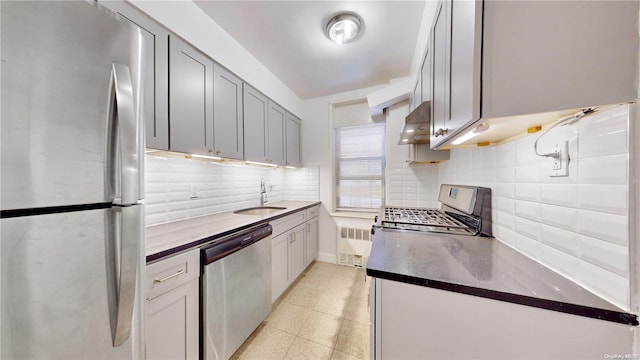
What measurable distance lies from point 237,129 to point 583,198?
2125 mm

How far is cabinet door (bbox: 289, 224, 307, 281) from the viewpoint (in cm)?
229

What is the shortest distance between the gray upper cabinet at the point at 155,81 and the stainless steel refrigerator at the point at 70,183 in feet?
2.07

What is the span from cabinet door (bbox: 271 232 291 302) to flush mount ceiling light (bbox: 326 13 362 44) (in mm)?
1976

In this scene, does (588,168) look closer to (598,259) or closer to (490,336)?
(598,259)

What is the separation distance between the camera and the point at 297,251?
2.42 metres

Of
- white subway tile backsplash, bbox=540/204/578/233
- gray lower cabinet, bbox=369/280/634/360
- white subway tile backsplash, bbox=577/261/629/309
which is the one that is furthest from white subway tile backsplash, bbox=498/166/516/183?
gray lower cabinet, bbox=369/280/634/360

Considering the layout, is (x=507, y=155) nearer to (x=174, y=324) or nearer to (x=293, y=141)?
(x=174, y=324)

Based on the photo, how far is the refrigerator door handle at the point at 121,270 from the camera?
0.62 m

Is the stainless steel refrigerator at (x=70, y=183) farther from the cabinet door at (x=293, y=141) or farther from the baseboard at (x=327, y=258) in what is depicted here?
the baseboard at (x=327, y=258)

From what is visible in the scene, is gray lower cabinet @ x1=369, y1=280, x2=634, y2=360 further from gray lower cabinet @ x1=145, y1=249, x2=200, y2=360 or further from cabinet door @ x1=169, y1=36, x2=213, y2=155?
cabinet door @ x1=169, y1=36, x2=213, y2=155

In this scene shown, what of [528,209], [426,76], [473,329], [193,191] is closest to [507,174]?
[528,209]

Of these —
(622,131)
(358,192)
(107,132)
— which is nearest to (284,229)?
(358,192)

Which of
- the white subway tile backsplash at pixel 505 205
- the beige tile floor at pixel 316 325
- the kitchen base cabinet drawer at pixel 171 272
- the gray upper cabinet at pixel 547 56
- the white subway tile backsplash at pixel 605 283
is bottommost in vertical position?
the beige tile floor at pixel 316 325

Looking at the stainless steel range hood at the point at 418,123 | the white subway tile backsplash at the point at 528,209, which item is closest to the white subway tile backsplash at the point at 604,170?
the white subway tile backsplash at the point at 528,209
